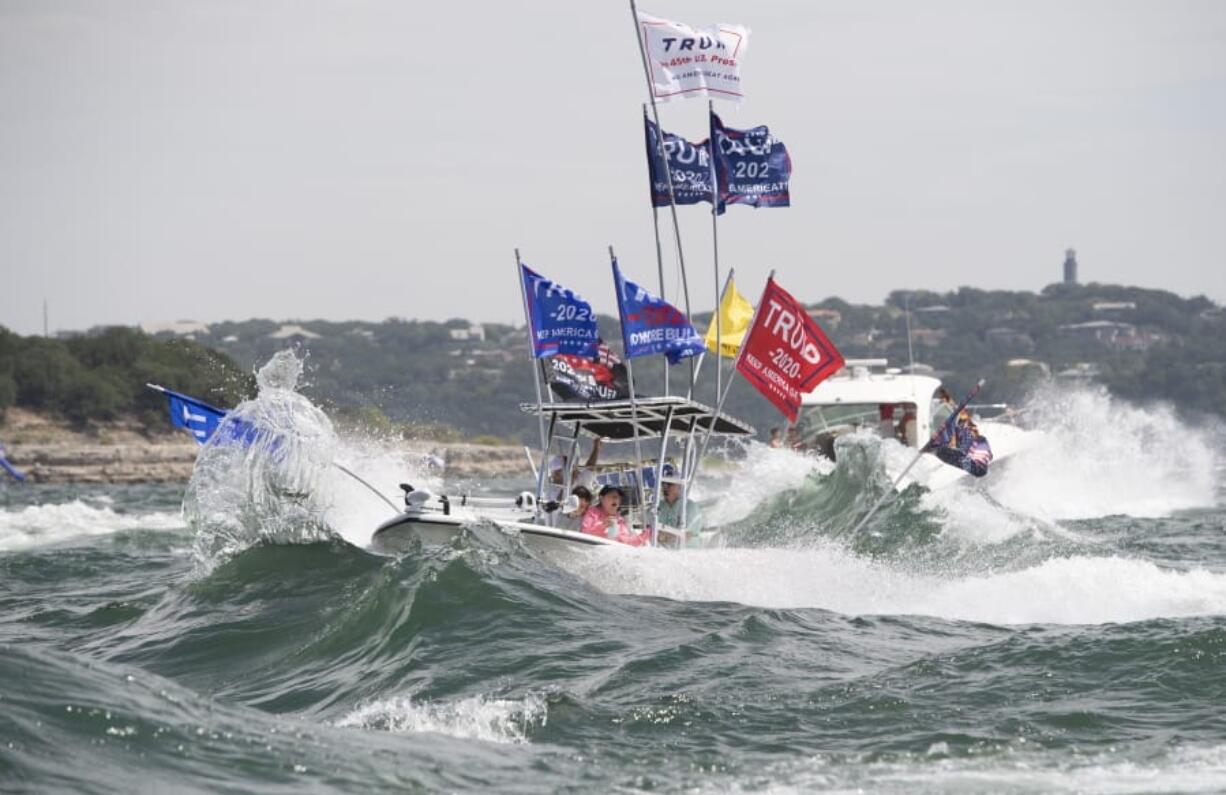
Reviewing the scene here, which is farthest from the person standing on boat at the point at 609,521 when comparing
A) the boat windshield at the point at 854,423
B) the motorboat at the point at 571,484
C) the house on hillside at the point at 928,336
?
the house on hillside at the point at 928,336

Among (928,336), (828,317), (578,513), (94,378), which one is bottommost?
(578,513)

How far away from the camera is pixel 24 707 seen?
901 cm

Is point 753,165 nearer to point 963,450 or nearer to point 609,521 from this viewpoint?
point 963,450

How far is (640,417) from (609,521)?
2.13m

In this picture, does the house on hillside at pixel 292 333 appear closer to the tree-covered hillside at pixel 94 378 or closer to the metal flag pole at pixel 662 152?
the tree-covered hillside at pixel 94 378

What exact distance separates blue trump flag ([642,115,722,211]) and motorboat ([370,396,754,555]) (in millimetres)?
2815

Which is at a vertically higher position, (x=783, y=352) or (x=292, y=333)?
(x=292, y=333)

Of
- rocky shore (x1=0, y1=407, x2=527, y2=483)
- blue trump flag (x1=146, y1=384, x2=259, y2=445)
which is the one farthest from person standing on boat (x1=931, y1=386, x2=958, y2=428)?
rocky shore (x1=0, y1=407, x2=527, y2=483)

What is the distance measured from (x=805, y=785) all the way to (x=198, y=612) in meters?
8.16

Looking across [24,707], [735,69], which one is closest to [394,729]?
[24,707]

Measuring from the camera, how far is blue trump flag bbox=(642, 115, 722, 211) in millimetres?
20469

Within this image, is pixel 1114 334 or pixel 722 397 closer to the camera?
pixel 722 397

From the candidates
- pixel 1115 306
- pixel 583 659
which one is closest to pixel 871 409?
pixel 583 659

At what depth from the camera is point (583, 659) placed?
42.4 feet
